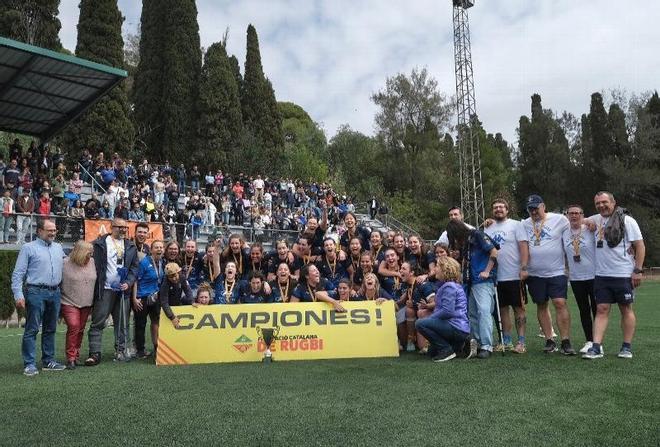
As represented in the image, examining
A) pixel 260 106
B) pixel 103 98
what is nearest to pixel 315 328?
pixel 103 98

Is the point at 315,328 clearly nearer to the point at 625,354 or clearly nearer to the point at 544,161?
the point at 625,354

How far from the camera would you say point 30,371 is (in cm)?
596

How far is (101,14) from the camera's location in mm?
29609

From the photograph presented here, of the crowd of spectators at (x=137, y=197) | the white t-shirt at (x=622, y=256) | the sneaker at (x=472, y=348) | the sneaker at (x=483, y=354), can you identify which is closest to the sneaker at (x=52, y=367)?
the sneaker at (x=472, y=348)

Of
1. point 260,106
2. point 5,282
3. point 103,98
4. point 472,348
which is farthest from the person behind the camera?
point 260,106

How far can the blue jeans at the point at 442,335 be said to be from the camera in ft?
20.2

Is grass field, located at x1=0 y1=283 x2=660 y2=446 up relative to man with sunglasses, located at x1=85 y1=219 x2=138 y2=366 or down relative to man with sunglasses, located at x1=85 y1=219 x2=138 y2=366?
down

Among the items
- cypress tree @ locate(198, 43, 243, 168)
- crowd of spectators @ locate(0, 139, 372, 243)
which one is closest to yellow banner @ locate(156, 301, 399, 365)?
crowd of spectators @ locate(0, 139, 372, 243)

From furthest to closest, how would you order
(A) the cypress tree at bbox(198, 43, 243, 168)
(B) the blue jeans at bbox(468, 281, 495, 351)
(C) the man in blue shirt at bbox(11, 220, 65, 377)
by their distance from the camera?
(A) the cypress tree at bbox(198, 43, 243, 168) < (B) the blue jeans at bbox(468, 281, 495, 351) < (C) the man in blue shirt at bbox(11, 220, 65, 377)

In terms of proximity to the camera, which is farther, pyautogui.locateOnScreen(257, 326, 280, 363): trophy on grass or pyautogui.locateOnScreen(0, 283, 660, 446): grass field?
pyautogui.locateOnScreen(257, 326, 280, 363): trophy on grass

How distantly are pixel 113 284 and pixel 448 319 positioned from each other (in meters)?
4.26

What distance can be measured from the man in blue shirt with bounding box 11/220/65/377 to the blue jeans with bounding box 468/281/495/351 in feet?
16.3

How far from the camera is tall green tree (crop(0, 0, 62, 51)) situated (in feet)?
93.5

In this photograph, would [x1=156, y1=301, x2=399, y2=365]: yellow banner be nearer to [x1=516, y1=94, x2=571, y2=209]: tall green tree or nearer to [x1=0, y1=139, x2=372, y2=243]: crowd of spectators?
[x1=0, y1=139, x2=372, y2=243]: crowd of spectators
